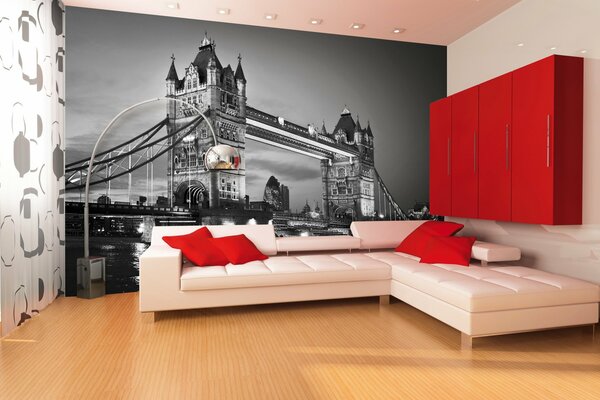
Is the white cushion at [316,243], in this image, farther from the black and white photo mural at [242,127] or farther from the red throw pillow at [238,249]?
the black and white photo mural at [242,127]

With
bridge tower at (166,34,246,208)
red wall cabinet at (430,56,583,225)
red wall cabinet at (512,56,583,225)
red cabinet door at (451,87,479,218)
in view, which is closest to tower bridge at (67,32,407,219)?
bridge tower at (166,34,246,208)

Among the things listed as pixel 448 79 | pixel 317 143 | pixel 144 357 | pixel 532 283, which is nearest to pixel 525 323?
pixel 532 283

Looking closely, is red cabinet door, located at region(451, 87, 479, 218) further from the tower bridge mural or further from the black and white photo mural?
the tower bridge mural

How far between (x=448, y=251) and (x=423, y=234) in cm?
58

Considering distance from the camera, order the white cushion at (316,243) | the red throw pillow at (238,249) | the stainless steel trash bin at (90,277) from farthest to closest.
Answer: the white cushion at (316,243), the stainless steel trash bin at (90,277), the red throw pillow at (238,249)

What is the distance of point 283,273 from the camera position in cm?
387

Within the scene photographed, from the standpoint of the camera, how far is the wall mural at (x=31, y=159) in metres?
3.37

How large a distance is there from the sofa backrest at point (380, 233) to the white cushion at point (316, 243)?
11cm

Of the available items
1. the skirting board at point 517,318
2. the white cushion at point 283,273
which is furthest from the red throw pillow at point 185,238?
the skirting board at point 517,318

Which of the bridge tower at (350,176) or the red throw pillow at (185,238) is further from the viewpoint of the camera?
the bridge tower at (350,176)

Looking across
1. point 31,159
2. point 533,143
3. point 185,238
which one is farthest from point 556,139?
point 31,159

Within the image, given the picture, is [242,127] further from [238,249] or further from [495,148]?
[495,148]

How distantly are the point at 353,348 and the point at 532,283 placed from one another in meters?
1.37

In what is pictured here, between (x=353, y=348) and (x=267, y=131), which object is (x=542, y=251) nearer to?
(x=353, y=348)
